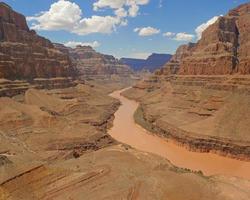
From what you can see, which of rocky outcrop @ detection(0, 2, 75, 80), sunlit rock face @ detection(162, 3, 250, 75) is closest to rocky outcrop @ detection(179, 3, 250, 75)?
sunlit rock face @ detection(162, 3, 250, 75)

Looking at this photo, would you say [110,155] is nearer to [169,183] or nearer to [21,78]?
[169,183]

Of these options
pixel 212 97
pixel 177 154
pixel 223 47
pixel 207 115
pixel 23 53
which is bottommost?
pixel 177 154

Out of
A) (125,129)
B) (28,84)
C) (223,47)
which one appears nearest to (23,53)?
(28,84)

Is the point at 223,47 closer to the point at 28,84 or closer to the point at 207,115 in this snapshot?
the point at 207,115

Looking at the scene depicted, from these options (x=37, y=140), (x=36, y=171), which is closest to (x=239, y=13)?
(x=37, y=140)

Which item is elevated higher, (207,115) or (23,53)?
(23,53)

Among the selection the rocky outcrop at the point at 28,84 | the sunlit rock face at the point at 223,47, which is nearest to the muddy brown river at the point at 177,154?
the rocky outcrop at the point at 28,84

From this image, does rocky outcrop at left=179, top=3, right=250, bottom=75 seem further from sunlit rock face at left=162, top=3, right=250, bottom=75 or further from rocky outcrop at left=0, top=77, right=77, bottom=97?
rocky outcrop at left=0, top=77, right=77, bottom=97
